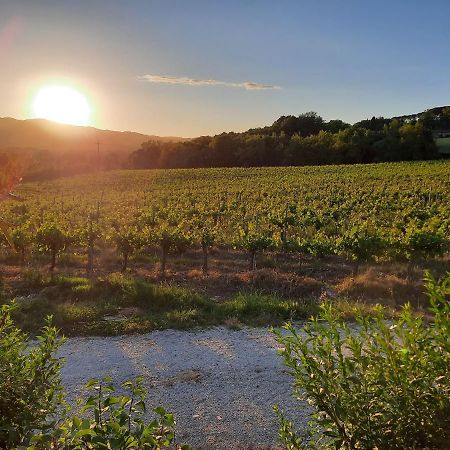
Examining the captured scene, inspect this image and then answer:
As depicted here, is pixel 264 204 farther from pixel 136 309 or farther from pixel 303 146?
pixel 303 146

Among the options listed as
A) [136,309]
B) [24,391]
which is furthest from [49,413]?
[136,309]

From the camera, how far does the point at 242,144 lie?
83000 mm

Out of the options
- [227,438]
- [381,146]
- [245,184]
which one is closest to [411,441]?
[227,438]

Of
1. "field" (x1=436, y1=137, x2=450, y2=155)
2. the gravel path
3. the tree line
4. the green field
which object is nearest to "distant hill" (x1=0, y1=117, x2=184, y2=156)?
the tree line

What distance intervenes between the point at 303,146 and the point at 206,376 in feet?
239

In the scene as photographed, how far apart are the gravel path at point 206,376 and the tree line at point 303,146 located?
66466 mm

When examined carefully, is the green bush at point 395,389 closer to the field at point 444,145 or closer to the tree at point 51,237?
the tree at point 51,237

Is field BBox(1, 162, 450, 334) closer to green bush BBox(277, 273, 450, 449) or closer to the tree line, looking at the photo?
green bush BBox(277, 273, 450, 449)

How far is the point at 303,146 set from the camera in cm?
7800

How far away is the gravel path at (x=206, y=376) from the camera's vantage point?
6.96 metres

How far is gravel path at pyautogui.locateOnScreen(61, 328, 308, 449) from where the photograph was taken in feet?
22.8

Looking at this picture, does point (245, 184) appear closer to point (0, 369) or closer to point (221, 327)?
point (221, 327)

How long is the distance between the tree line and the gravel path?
66466mm

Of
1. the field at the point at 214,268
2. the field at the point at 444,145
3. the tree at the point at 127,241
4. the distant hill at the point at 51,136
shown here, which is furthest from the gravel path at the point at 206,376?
the distant hill at the point at 51,136
